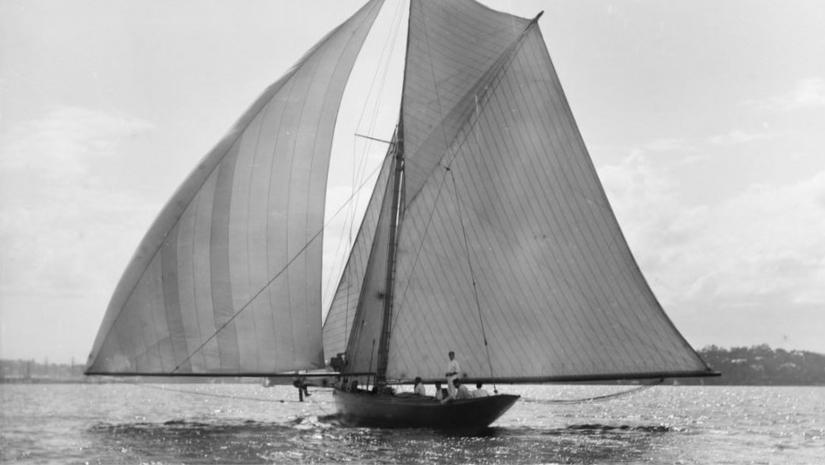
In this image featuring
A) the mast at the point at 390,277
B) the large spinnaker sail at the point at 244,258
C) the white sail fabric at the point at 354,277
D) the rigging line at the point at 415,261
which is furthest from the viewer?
the white sail fabric at the point at 354,277

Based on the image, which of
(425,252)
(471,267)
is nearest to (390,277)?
(425,252)

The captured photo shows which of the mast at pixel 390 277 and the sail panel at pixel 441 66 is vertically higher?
the sail panel at pixel 441 66

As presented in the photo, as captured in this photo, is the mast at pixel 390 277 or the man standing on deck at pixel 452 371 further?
the mast at pixel 390 277

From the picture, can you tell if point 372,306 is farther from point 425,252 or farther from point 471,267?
point 471,267

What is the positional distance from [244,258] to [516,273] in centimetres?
815

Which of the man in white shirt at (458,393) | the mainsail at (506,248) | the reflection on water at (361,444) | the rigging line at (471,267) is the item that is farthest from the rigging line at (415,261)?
the reflection on water at (361,444)

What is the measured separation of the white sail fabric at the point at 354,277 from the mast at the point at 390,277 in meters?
3.40

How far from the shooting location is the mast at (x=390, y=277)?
94.8 ft

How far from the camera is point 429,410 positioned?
27109 millimetres

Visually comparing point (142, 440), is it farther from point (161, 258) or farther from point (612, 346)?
point (612, 346)

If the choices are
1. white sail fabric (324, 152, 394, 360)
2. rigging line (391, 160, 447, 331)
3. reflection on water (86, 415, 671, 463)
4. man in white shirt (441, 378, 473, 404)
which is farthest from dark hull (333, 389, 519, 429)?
white sail fabric (324, 152, 394, 360)

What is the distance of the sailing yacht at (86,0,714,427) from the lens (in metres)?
25.7

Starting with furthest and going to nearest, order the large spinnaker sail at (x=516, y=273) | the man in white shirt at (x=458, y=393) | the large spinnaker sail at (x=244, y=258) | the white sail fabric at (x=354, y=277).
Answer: the white sail fabric at (x=354, y=277), the large spinnaker sail at (x=516, y=273), the man in white shirt at (x=458, y=393), the large spinnaker sail at (x=244, y=258)

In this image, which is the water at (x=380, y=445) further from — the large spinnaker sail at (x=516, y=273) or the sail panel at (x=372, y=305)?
the sail panel at (x=372, y=305)
